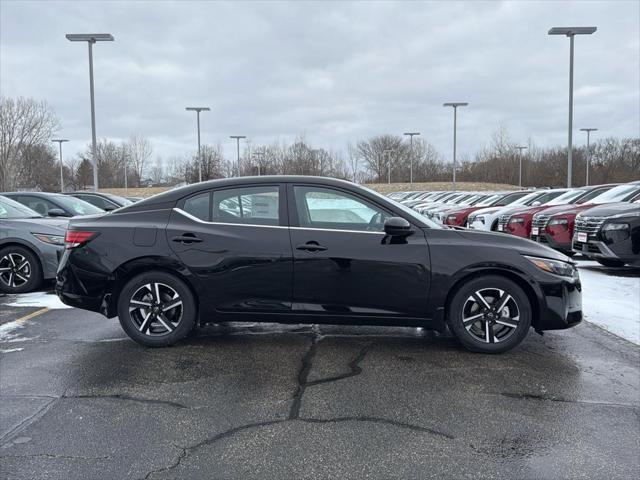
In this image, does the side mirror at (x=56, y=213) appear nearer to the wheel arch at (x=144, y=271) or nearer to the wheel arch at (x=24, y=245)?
the wheel arch at (x=24, y=245)

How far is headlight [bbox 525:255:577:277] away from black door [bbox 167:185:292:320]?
7.04 ft

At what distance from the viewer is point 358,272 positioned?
180 inches

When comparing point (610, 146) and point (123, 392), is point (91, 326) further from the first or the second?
point (610, 146)

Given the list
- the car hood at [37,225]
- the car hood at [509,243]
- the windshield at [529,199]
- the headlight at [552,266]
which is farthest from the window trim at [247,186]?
the windshield at [529,199]

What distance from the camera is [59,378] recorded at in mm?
4137

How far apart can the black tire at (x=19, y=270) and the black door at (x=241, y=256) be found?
398 cm

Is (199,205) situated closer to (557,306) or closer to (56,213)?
(557,306)

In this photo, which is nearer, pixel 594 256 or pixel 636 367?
pixel 636 367

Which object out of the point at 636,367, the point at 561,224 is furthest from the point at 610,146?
the point at 636,367

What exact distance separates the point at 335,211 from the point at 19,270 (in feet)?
17.5

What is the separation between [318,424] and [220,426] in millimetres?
612

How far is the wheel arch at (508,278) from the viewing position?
4.59 meters

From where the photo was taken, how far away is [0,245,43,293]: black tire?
7.57 meters

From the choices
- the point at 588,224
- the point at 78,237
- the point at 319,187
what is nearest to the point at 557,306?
the point at 319,187
